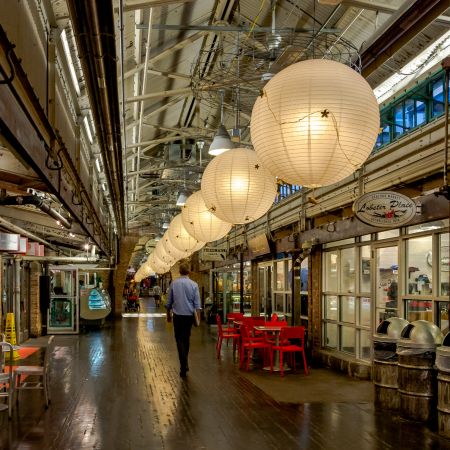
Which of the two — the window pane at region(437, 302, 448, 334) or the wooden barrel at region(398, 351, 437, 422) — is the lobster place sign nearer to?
the window pane at region(437, 302, 448, 334)

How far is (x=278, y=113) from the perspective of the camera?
4625mm

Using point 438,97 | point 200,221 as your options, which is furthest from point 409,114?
point 200,221

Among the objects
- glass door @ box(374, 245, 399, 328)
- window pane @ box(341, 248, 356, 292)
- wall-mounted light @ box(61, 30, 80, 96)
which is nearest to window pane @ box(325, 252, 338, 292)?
window pane @ box(341, 248, 356, 292)

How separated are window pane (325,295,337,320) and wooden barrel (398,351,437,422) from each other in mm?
4490

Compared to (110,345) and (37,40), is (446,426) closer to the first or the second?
(37,40)

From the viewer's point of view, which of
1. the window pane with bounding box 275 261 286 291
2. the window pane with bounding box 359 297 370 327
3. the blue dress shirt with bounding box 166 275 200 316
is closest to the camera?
the blue dress shirt with bounding box 166 275 200 316

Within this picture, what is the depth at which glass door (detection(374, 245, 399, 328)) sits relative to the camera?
343 inches

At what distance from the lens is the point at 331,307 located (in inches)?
445

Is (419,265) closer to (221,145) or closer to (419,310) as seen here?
(419,310)

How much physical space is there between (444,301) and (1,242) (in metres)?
7.61

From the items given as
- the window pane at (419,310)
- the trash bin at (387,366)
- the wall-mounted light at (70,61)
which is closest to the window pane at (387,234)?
the window pane at (419,310)

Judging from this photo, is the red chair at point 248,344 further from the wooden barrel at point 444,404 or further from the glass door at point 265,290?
the wooden barrel at point 444,404

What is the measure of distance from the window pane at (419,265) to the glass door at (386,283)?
17.3 inches

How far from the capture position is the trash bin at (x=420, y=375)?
645cm
